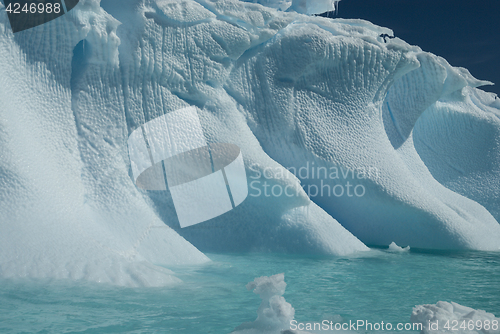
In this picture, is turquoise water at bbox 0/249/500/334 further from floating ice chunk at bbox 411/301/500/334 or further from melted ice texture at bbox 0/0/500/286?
floating ice chunk at bbox 411/301/500/334

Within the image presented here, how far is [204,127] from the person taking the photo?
355 centimetres

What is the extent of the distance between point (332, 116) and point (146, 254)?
259cm

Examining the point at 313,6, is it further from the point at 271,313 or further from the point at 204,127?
the point at 271,313

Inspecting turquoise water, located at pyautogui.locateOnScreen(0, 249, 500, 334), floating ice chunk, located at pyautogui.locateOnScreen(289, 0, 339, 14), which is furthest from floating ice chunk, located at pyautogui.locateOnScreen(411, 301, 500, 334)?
floating ice chunk, located at pyautogui.locateOnScreen(289, 0, 339, 14)

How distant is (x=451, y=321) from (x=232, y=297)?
101cm

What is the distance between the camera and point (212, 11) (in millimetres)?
3844

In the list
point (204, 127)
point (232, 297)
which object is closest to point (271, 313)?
point (232, 297)

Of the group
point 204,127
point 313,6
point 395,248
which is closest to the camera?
point 204,127

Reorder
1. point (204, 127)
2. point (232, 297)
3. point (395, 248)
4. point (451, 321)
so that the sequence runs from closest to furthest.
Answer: point (451, 321) < point (232, 297) < point (204, 127) < point (395, 248)

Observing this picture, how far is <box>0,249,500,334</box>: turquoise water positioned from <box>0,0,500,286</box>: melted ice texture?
0.18 meters

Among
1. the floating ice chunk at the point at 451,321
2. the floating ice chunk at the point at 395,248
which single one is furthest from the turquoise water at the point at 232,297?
the floating ice chunk at the point at 395,248

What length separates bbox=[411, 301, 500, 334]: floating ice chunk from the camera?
1372 mm

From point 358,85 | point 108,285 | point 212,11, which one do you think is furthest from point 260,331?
point 358,85

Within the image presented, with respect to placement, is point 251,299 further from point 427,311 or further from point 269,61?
point 269,61
